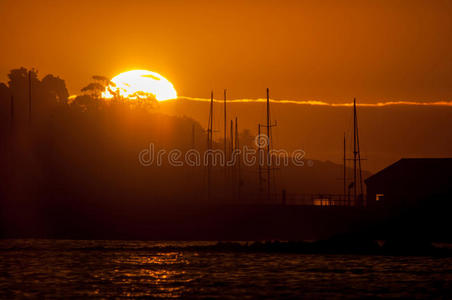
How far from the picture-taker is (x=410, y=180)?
354 feet

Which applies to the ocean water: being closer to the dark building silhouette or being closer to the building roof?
the dark building silhouette

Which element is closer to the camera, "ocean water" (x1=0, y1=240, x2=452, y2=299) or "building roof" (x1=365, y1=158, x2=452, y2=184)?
"ocean water" (x1=0, y1=240, x2=452, y2=299)

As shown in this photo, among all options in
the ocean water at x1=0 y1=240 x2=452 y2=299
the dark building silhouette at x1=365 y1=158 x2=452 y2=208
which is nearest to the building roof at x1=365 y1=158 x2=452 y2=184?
the dark building silhouette at x1=365 y1=158 x2=452 y2=208

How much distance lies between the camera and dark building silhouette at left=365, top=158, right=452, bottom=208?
106500mm

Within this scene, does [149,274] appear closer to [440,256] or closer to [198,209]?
[440,256]

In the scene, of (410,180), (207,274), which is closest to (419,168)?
(410,180)

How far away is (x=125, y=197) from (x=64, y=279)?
230 ft

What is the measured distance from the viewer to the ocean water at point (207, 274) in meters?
51.4

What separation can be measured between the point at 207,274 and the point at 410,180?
53.3m

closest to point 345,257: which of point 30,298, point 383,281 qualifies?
point 383,281

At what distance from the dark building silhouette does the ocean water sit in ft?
106

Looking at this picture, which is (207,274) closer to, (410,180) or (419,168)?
(410,180)

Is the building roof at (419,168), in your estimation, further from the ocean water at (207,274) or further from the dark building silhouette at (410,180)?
the ocean water at (207,274)

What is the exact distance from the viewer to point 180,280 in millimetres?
58188
